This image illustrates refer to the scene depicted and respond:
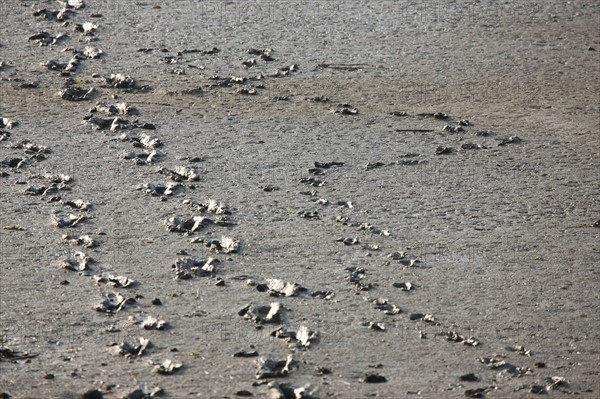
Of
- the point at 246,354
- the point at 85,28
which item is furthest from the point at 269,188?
the point at 85,28

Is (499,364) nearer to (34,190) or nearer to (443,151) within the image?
(443,151)

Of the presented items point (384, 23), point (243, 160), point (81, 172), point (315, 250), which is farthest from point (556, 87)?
point (81, 172)

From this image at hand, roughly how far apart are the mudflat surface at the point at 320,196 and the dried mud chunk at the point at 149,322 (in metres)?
0.03

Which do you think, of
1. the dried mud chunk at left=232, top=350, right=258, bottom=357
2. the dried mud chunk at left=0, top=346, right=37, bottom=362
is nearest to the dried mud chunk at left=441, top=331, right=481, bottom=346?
the dried mud chunk at left=232, top=350, right=258, bottom=357

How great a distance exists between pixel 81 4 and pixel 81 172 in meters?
2.82

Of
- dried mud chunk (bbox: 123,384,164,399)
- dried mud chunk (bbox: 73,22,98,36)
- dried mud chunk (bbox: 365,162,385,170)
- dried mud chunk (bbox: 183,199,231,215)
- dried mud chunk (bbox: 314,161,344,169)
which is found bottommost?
dried mud chunk (bbox: 123,384,164,399)

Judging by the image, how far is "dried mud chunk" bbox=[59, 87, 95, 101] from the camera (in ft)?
22.4

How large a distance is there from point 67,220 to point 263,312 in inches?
54.8

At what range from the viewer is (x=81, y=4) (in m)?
8.24

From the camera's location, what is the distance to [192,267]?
4820mm

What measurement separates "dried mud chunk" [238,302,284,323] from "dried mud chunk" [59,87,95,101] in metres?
2.88

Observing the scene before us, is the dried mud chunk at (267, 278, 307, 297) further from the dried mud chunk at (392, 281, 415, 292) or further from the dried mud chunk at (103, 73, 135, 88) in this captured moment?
the dried mud chunk at (103, 73, 135, 88)

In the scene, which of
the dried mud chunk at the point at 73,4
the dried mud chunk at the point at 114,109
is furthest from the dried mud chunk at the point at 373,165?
the dried mud chunk at the point at 73,4

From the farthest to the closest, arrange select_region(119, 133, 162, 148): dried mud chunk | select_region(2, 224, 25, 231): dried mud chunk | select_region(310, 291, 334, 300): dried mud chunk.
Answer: select_region(119, 133, 162, 148): dried mud chunk, select_region(2, 224, 25, 231): dried mud chunk, select_region(310, 291, 334, 300): dried mud chunk
